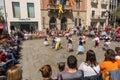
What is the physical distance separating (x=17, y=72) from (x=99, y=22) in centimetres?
3586

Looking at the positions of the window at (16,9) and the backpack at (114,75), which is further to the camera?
the window at (16,9)

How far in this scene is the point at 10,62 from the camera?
1024 centimetres

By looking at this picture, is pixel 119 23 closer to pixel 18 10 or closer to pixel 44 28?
pixel 44 28

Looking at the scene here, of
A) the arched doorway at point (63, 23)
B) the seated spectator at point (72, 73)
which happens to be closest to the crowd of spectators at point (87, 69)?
the seated spectator at point (72, 73)

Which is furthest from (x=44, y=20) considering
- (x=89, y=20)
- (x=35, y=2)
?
(x=89, y=20)

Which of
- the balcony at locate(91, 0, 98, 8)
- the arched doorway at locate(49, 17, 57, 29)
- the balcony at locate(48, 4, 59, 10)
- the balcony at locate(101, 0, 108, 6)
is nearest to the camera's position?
the balcony at locate(48, 4, 59, 10)

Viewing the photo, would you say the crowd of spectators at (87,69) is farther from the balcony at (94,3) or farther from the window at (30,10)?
the balcony at (94,3)

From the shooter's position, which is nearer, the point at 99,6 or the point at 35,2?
the point at 35,2

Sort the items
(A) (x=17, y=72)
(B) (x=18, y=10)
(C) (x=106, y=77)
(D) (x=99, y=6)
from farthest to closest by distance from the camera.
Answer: (D) (x=99, y=6), (B) (x=18, y=10), (C) (x=106, y=77), (A) (x=17, y=72)

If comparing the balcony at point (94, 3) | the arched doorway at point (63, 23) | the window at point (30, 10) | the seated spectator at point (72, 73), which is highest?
the balcony at point (94, 3)

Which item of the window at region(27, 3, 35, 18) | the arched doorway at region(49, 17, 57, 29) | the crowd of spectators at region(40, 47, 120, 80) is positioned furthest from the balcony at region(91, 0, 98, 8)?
the crowd of spectators at region(40, 47, 120, 80)

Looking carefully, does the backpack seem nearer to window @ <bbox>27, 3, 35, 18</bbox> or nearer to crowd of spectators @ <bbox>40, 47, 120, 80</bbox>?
crowd of spectators @ <bbox>40, 47, 120, 80</bbox>

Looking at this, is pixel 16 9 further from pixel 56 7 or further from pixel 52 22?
pixel 56 7

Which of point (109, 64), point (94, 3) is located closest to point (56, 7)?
point (94, 3)
